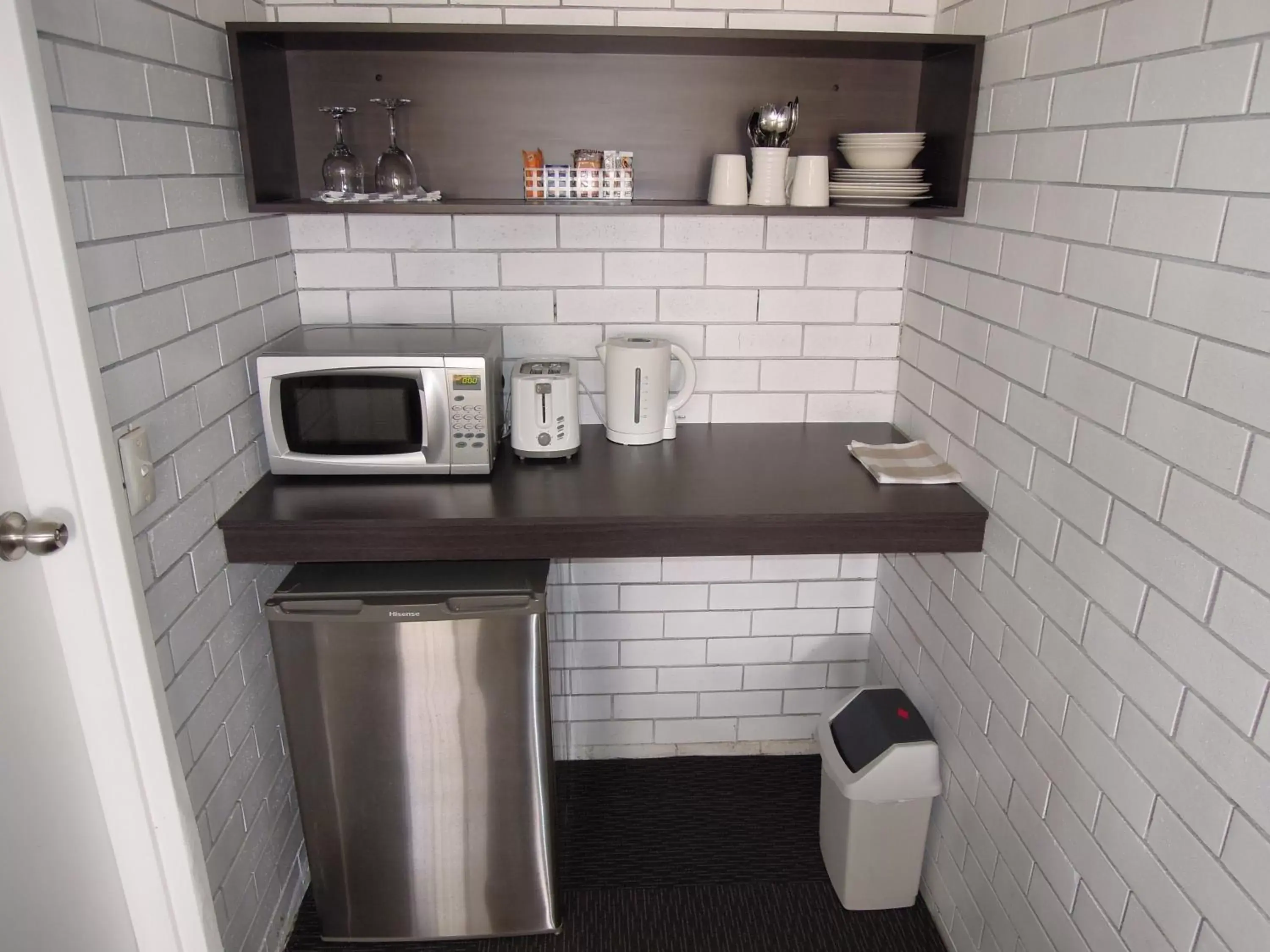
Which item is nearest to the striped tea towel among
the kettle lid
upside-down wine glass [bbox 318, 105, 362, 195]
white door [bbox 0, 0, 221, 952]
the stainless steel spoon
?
the kettle lid

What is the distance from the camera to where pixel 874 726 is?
197 centimetres

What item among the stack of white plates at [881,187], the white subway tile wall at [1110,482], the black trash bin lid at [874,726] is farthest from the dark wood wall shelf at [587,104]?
the black trash bin lid at [874,726]

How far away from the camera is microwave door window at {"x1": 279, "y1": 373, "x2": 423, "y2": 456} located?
5.89 ft

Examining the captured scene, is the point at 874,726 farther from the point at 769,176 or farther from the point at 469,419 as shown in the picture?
the point at 769,176

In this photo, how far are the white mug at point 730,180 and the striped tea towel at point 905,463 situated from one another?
0.64 m

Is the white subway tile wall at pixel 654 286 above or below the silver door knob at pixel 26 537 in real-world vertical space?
above

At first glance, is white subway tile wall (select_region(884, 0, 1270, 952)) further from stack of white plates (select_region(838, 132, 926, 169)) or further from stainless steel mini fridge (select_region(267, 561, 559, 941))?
stainless steel mini fridge (select_region(267, 561, 559, 941))

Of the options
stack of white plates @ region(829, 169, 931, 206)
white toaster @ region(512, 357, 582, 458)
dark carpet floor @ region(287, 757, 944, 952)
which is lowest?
dark carpet floor @ region(287, 757, 944, 952)

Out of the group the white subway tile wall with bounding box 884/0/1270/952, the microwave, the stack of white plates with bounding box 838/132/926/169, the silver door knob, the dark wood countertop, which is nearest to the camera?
the white subway tile wall with bounding box 884/0/1270/952

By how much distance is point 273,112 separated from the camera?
1.88 m

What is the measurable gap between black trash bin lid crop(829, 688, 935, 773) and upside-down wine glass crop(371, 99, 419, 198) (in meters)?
1.55

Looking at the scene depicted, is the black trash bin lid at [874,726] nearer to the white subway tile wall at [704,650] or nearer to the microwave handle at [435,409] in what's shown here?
the white subway tile wall at [704,650]

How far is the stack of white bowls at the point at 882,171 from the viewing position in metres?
1.90

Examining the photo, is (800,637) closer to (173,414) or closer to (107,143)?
(173,414)
